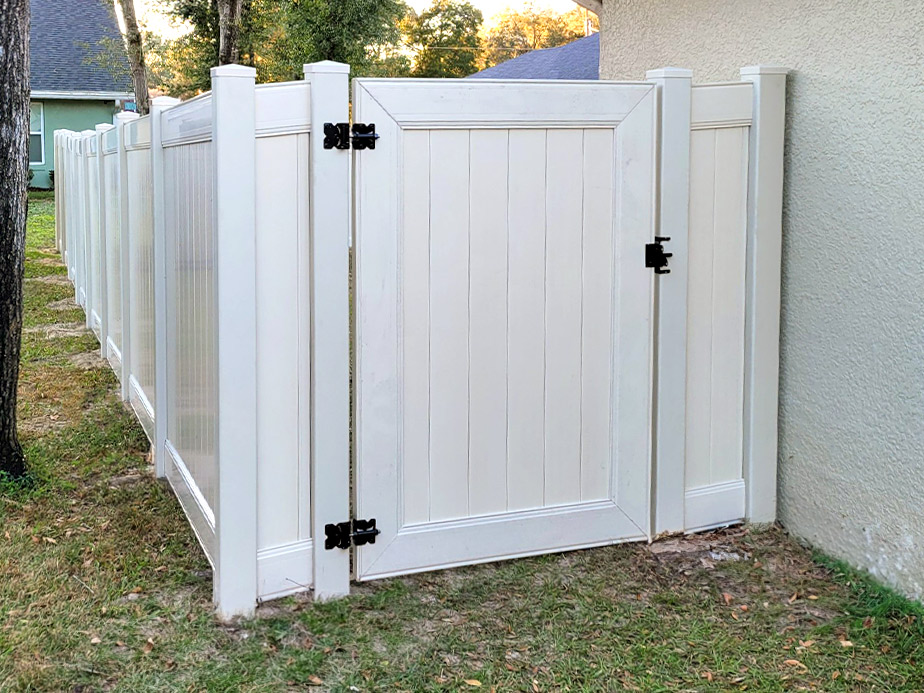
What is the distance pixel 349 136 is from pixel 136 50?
19.5 metres

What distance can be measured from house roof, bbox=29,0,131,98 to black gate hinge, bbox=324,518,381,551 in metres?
25.0

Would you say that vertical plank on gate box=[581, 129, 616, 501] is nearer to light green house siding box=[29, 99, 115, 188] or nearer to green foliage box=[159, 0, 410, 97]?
green foliage box=[159, 0, 410, 97]

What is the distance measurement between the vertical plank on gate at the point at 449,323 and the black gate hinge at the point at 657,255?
74cm

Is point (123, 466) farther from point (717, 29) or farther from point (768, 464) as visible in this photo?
point (717, 29)

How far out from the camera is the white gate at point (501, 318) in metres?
3.62

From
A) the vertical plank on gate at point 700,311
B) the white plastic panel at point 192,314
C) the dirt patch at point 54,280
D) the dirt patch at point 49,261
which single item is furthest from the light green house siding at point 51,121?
the vertical plank on gate at point 700,311

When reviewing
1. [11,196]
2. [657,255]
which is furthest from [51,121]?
[657,255]

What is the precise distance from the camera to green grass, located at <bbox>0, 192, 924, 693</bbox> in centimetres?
312

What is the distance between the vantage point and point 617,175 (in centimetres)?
389

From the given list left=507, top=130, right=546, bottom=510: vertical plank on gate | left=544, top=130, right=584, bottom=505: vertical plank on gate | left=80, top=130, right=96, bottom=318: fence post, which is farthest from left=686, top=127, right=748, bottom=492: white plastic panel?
left=80, top=130, right=96, bottom=318: fence post

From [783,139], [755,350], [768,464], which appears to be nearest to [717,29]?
[783,139]

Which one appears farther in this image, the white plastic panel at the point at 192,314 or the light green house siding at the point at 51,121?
the light green house siding at the point at 51,121

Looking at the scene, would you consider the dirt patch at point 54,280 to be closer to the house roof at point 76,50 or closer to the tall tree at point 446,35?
the house roof at point 76,50

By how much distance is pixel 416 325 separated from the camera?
12.1 feet
